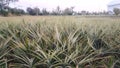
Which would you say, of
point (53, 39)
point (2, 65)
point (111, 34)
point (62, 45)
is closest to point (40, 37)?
point (53, 39)

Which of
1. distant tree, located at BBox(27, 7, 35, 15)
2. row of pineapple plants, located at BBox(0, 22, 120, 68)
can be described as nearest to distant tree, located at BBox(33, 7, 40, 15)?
distant tree, located at BBox(27, 7, 35, 15)

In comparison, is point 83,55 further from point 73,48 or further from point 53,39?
point 53,39

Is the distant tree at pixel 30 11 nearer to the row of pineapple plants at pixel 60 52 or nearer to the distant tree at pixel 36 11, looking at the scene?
the distant tree at pixel 36 11

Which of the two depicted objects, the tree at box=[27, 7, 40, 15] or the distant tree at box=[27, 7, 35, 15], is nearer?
the tree at box=[27, 7, 40, 15]

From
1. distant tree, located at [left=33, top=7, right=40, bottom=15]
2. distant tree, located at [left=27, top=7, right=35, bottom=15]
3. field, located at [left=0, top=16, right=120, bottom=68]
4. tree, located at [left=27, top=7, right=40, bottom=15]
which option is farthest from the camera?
distant tree, located at [left=27, top=7, right=35, bottom=15]

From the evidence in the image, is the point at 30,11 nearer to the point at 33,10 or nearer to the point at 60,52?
the point at 33,10

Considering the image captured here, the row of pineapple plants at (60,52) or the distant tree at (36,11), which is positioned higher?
the row of pineapple plants at (60,52)

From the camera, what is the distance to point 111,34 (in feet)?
15.9

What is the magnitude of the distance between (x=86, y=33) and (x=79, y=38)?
1.22ft

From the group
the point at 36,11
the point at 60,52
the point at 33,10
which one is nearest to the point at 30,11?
the point at 33,10

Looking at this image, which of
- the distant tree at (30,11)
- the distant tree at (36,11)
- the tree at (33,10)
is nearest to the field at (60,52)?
the distant tree at (36,11)

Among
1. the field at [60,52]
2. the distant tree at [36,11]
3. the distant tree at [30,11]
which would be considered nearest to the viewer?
the field at [60,52]

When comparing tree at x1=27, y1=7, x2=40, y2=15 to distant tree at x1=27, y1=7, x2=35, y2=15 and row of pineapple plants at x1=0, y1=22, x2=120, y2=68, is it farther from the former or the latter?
row of pineapple plants at x1=0, y1=22, x2=120, y2=68

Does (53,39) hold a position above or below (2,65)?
above
